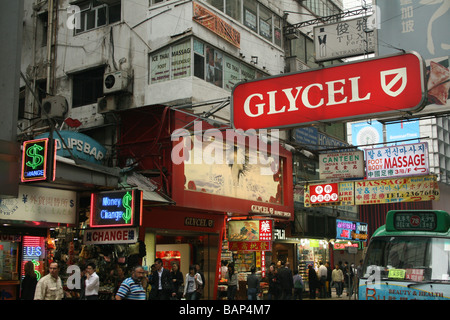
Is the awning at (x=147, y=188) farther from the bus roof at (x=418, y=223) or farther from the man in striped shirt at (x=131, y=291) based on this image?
the bus roof at (x=418, y=223)

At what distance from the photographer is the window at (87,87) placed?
2209cm

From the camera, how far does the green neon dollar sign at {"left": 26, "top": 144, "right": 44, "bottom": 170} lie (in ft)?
40.1

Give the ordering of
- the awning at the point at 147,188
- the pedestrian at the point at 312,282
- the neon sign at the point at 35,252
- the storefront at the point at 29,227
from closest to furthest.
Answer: the storefront at the point at 29,227
the neon sign at the point at 35,252
the awning at the point at 147,188
the pedestrian at the point at 312,282

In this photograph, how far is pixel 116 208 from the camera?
1473 centimetres

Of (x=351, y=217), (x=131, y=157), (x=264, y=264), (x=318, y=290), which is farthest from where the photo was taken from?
(x=351, y=217)

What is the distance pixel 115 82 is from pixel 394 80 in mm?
13694

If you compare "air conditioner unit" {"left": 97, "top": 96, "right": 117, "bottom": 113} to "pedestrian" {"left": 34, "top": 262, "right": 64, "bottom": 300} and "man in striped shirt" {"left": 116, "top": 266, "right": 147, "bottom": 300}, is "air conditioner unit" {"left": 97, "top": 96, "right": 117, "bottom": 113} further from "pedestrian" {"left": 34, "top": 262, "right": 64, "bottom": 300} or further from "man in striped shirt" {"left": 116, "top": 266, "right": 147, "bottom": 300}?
"man in striped shirt" {"left": 116, "top": 266, "right": 147, "bottom": 300}

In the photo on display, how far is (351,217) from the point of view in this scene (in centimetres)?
3419

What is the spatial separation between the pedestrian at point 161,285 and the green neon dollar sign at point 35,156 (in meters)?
4.90

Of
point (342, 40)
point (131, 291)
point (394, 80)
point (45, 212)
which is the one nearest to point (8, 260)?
point (45, 212)

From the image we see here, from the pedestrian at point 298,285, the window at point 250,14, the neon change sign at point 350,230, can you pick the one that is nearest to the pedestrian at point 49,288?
the pedestrian at point 298,285
